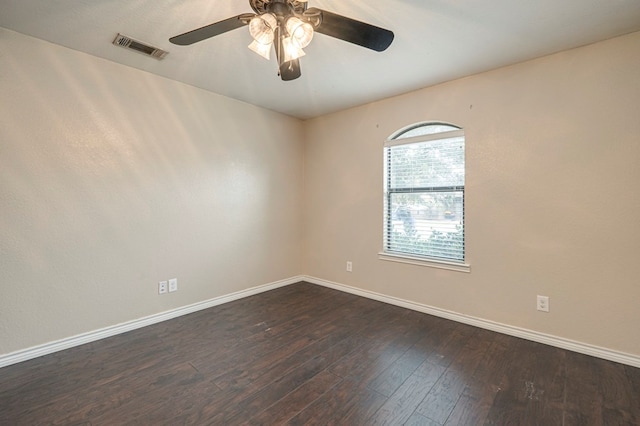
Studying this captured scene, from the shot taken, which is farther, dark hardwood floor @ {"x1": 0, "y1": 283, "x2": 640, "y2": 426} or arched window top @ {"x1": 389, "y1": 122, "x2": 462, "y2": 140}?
arched window top @ {"x1": 389, "y1": 122, "x2": 462, "y2": 140}

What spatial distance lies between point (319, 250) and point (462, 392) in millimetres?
2596

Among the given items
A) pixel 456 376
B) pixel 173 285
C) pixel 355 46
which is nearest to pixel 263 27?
pixel 355 46

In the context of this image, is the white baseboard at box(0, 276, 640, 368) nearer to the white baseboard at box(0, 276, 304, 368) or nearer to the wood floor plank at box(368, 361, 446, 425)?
the white baseboard at box(0, 276, 304, 368)

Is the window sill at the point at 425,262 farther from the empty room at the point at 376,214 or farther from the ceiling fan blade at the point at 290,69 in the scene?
the ceiling fan blade at the point at 290,69

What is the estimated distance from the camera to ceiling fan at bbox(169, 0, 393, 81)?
143 cm

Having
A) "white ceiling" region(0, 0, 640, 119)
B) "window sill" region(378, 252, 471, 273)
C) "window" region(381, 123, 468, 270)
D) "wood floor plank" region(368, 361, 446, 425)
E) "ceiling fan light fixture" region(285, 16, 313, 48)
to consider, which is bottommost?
"wood floor plank" region(368, 361, 446, 425)

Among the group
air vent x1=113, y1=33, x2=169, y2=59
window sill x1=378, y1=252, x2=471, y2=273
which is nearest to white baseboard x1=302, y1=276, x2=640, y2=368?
window sill x1=378, y1=252, x2=471, y2=273

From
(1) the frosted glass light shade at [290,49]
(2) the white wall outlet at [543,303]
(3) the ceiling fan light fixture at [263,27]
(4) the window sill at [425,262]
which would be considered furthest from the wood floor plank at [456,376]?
(3) the ceiling fan light fixture at [263,27]

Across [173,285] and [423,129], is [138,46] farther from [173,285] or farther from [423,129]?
[423,129]

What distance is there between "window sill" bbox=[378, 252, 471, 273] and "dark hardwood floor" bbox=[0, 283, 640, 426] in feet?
1.86

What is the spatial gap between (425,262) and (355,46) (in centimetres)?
224

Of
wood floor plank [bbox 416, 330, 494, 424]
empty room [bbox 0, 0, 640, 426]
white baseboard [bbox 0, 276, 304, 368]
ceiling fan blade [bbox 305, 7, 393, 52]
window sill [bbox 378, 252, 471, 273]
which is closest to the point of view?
ceiling fan blade [bbox 305, 7, 393, 52]

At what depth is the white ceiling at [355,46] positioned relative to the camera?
6.03 ft

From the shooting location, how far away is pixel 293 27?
146 cm
